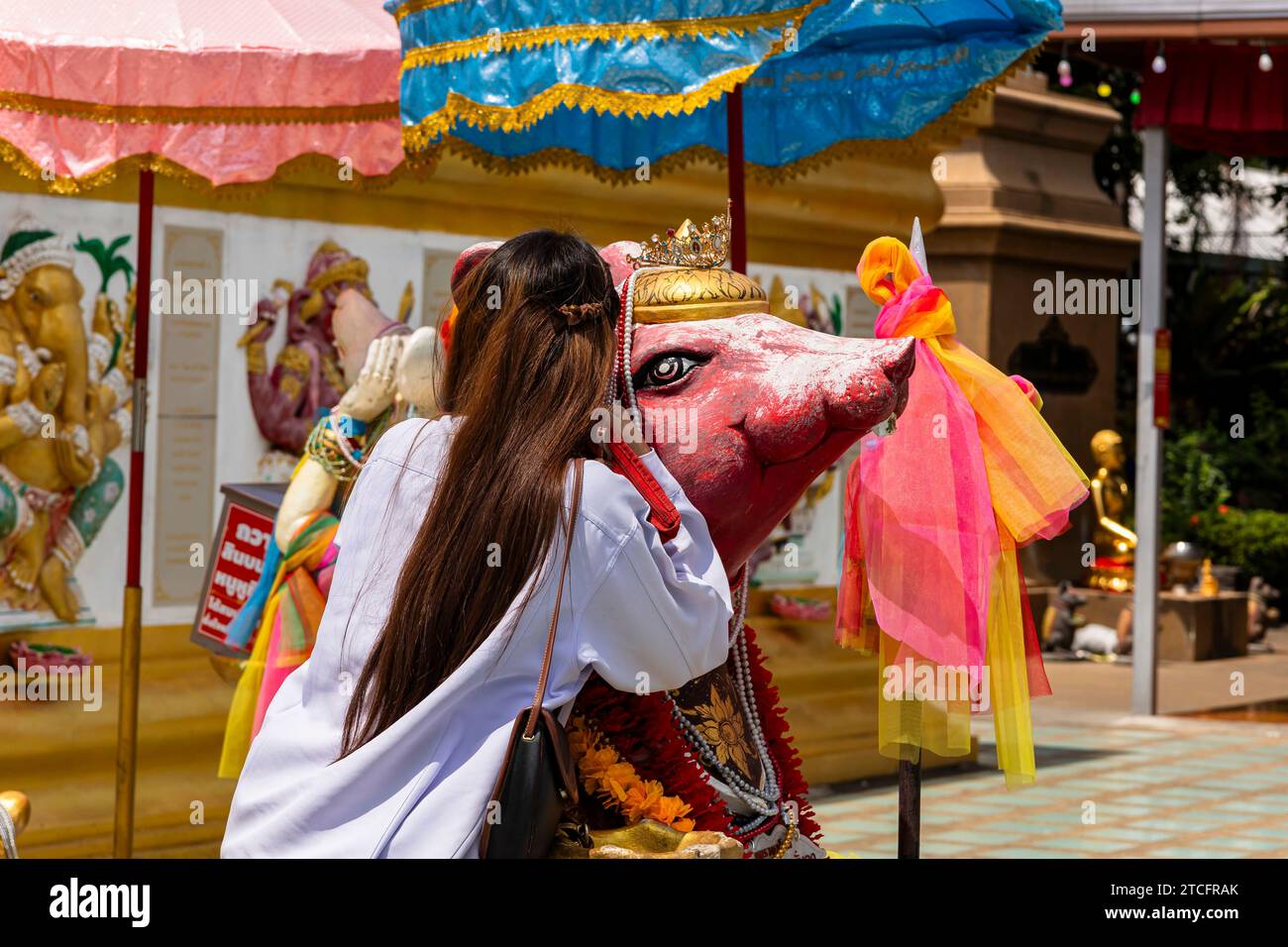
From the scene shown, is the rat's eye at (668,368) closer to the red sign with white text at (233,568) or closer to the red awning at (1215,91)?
the red sign with white text at (233,568)

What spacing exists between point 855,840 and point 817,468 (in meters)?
4.63

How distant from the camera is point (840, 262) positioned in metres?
9.06

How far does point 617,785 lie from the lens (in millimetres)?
2684

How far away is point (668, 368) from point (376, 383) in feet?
8.73

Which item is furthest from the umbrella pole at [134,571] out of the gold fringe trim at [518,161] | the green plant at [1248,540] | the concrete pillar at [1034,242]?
the green plant at [1248,540]

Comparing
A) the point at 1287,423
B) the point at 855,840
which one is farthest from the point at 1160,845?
the point at 1287,423

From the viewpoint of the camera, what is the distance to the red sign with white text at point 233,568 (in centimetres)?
607

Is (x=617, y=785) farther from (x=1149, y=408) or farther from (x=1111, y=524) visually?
(x=1111, y=524)

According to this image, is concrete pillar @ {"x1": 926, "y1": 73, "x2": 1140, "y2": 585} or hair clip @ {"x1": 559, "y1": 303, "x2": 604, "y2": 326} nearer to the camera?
hair clip @ {"x1": 559, "y1": 303, "x2": 604, "y2": 326}

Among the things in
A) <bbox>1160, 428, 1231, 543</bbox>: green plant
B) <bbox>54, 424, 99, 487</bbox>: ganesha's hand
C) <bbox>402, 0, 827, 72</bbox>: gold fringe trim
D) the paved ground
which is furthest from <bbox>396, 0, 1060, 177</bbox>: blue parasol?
<bbox>1160, 428, 1231, 543</bbox>: green plant

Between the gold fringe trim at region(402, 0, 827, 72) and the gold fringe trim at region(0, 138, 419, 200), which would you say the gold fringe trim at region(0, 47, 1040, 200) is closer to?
the gold fringe trim at region(0, 138, 419, 200)

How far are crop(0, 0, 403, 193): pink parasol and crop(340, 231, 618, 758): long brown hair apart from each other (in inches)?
91.1

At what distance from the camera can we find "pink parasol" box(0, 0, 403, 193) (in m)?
4.70
